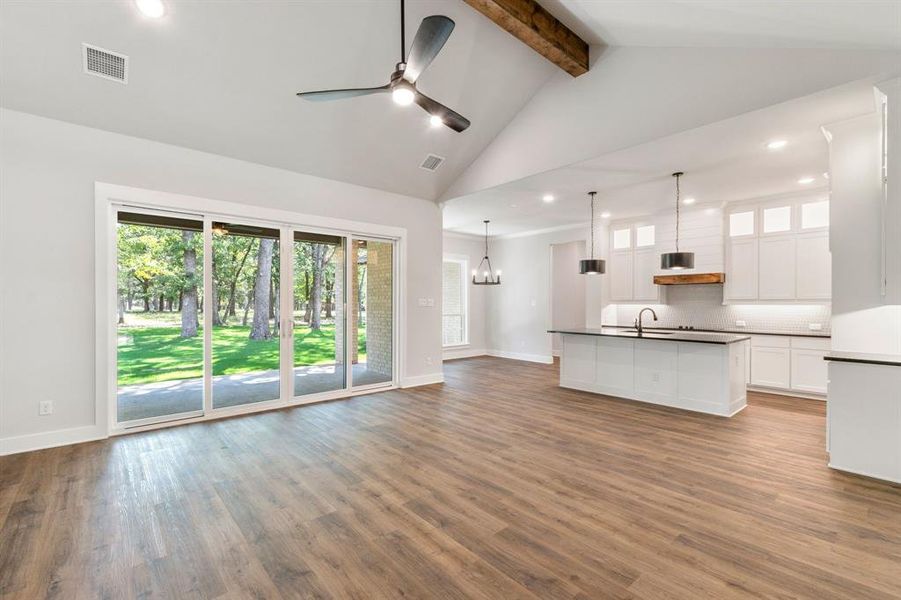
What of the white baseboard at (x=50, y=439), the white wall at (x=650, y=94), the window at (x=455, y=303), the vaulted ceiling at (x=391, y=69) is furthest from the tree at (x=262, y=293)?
the window at (x=455, y=303)

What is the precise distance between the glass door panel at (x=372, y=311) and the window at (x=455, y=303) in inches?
139

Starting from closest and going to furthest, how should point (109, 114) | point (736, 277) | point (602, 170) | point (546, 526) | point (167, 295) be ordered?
point (546, 526) < point (109, 114) < point (167, 295) < point (602, 170) < point (736, 277)

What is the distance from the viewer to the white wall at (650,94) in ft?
9.80

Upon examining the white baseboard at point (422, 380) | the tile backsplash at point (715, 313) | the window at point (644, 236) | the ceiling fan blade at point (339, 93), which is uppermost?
the ceiling fan blade at point (339, 93)

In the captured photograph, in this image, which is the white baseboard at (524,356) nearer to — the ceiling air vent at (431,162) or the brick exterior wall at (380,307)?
the brick exterior wall at (380,307)

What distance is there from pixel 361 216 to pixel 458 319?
15.3 feet

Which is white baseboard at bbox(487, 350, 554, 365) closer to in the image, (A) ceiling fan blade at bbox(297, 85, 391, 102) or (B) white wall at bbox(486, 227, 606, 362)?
(B) white wall at bbox(486, 227, 606, 362)

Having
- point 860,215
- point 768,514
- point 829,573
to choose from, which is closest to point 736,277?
point 860,215

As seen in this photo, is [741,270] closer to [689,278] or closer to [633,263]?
[689,278]

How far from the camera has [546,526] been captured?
234cm

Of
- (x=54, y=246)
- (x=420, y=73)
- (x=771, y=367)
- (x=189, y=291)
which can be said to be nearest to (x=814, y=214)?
(x=771, y=367)

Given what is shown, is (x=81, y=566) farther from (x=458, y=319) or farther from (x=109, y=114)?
(x=458, y=319)

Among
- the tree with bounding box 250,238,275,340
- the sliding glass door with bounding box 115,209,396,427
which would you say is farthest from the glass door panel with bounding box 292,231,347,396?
the tree with bounding box 250,238,275,340

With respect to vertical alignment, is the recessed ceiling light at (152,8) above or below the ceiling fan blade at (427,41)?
above
